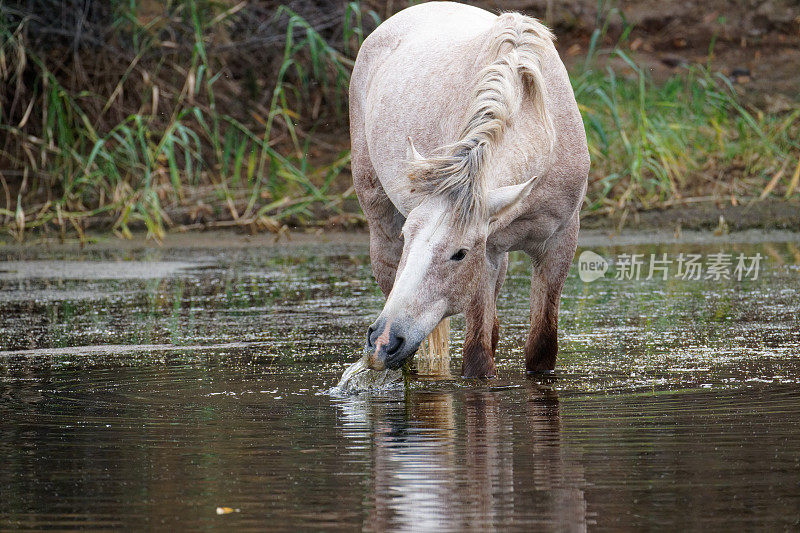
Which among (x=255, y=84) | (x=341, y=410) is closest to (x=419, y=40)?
(x=341, y=410)

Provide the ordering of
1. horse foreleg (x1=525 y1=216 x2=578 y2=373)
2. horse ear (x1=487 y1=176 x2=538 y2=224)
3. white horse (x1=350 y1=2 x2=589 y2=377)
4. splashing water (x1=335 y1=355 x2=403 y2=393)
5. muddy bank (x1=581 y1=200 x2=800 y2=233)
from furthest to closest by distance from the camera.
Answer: muddy bank (x1=581 y1=200 x2=800 y2=233)
horse foreleg (x1=525 y1=216 x2=578 y2=373)
splashing water (x1=335 y1=355 x2=403 y2=393)
horse ear (x1=487 y1=176 x2=538 y2=224)
white horse (x1=350 y1=2 x2=589 y2=377)

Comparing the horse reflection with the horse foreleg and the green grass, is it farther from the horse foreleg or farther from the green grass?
the green grass

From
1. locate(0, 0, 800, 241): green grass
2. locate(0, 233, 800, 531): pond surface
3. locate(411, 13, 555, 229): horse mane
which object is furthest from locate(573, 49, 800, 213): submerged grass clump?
locate(411, 13, 555, 229): horse mane

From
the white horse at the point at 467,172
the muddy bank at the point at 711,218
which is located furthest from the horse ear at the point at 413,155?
the muddy bank at the point at 711,218

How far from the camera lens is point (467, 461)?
12.7 ft

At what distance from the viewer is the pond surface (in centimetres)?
337

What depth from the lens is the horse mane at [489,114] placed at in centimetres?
454

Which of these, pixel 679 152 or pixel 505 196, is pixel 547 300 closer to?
pixel 505 196

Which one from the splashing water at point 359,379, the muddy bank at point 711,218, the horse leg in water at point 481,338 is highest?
the muddy bank at point 711,218

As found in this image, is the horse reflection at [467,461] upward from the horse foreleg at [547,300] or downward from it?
downward

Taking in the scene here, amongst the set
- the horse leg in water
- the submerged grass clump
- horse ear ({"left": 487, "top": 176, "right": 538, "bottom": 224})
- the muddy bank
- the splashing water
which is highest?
the submerged grass clump

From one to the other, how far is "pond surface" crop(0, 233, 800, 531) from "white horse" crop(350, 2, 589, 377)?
36 centimetres

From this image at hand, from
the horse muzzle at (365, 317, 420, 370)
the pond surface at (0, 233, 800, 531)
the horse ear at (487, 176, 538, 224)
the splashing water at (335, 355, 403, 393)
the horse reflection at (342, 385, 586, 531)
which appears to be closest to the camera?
the horse reflection at (342, 385, 586, 531)

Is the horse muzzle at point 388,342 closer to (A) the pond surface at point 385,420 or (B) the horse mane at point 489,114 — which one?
(A) the pond surface at point 385,420
